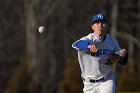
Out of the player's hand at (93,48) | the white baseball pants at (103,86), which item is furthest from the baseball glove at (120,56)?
the player's hand at (93,48)

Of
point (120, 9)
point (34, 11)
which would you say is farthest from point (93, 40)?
point (120, 9)

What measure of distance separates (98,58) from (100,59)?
32mm

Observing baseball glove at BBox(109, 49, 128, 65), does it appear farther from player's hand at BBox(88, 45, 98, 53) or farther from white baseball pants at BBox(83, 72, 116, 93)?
player's hand at BBox(88, 45, 98, 53)

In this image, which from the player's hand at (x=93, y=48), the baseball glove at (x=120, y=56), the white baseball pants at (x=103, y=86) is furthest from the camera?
the white baseball pants at (x=103, y=86)

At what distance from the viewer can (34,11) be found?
32781 millimetres

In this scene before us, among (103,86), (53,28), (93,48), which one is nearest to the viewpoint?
(93,48)

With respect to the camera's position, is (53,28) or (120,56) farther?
(53,28)

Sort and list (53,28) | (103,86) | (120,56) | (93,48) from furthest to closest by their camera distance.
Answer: (53,28) < (103,86) < (120,56) < (93,48)

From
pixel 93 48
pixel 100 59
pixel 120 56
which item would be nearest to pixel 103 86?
Result: pixel 100 59

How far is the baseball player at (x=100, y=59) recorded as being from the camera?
900cm

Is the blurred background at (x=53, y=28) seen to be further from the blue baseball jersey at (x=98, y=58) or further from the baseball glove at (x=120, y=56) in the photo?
the baseball glove at (x=120, y=56)

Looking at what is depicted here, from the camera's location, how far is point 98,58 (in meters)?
9.13

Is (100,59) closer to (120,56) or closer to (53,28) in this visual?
(120,56)

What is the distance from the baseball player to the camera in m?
9.00
